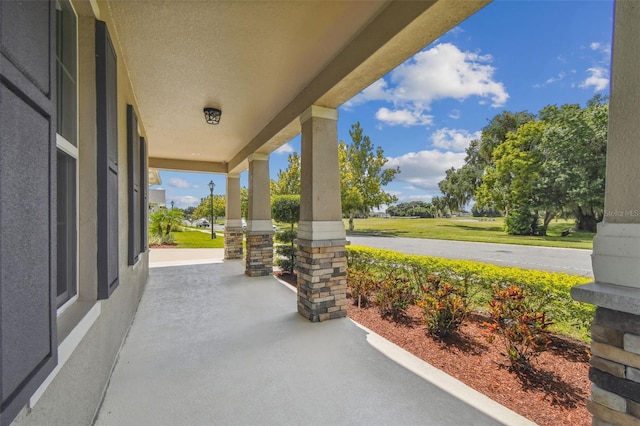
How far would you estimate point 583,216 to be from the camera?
65.9 ft

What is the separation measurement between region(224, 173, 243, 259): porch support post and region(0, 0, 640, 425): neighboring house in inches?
162

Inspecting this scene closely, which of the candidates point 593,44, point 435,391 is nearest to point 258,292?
point 435,391

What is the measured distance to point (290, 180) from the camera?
19750 mm

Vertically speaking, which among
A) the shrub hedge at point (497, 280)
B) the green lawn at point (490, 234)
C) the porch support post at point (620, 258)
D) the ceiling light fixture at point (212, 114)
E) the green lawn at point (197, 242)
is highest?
the ceiling light fixture at point (212, 114)

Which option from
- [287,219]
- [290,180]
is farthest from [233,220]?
[290,180]

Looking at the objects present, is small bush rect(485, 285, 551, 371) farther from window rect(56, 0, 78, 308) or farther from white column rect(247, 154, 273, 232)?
white column rect(247, 154, 273, 232)

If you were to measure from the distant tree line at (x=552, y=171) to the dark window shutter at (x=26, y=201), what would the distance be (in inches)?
863

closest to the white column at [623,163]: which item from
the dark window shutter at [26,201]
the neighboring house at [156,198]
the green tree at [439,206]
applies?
the dark window shutter at [26,201]

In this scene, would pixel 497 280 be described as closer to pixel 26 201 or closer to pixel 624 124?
pixel 624 124

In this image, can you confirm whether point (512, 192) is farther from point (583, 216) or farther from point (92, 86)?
point (92, 86)

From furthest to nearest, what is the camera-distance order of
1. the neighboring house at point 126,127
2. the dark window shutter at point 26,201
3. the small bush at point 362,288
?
1. the small bush at point 362,288
2. the neighboring house at point 126,127
3. the dark window shutter at point 26,201

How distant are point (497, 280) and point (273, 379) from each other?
309cm

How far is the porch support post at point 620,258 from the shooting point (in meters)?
1.42

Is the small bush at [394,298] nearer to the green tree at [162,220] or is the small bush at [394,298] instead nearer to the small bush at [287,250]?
the small bush at [287,250]
